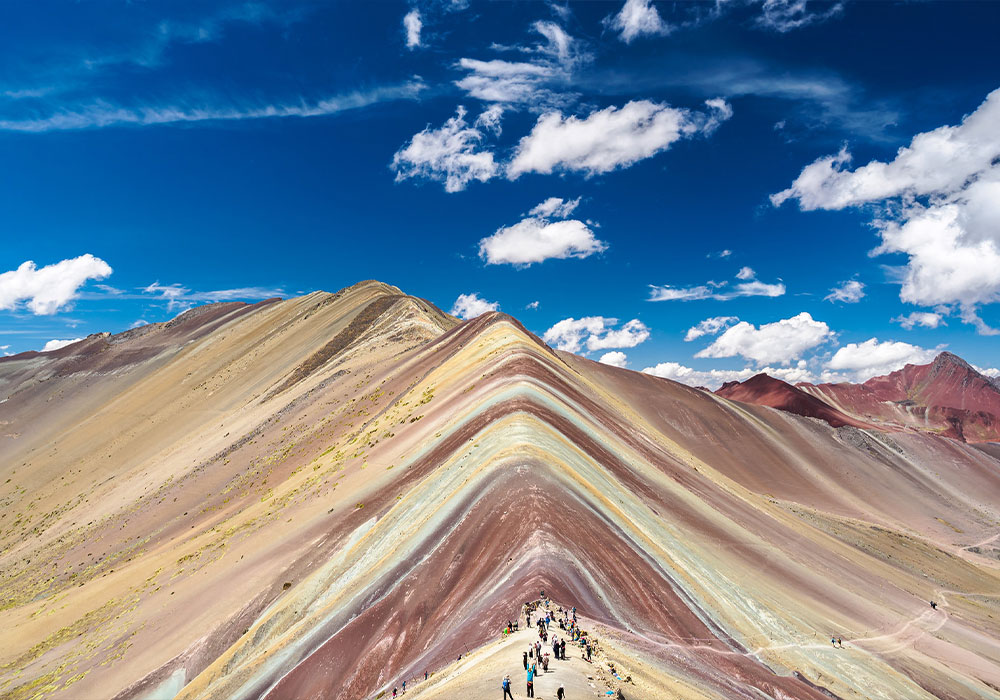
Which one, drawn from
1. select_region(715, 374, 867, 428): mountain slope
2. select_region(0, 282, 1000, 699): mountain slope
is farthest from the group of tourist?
select_region(715, 374, 867, 428): mountain slope

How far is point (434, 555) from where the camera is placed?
22328 mm

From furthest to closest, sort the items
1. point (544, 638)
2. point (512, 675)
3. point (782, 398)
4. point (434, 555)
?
point (782, 398) → point (434, 555) → point (544, 638) → point (512, 675)

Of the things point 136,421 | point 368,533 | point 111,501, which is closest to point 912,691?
point 368,533

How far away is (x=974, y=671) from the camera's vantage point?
31281 mm

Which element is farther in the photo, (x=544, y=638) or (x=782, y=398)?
(x=782, y=398)

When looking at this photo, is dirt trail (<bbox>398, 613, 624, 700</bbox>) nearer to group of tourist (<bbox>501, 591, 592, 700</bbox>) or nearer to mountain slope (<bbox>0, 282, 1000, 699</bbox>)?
group of tourist (<bbox>501, 591, 592, 700</bbox>)

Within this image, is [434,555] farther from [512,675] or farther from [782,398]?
[782,398]

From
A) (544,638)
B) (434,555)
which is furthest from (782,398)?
(544,638)

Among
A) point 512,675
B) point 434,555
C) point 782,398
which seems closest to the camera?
point 512,675

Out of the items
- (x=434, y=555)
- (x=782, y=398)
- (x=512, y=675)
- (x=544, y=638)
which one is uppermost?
(x=782, y=398)

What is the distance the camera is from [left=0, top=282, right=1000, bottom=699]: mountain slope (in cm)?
1917

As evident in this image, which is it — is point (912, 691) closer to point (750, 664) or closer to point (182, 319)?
point (750, 664)

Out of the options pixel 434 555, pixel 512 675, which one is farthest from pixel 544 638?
pixel 434 555

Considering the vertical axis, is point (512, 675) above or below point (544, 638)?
below
